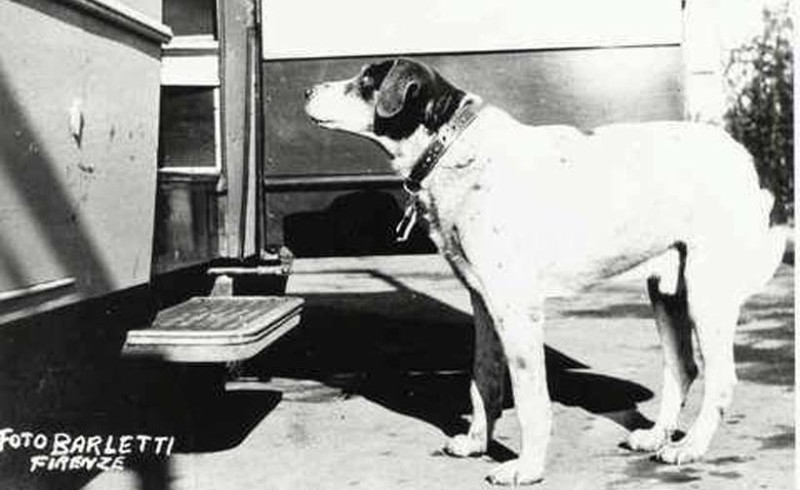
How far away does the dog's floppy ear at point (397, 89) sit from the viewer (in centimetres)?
441

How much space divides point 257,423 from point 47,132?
2.58 metres

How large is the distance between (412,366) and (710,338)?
3.20 meters

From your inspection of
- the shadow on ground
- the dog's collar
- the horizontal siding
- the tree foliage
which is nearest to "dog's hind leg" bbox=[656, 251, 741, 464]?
the dog's collar

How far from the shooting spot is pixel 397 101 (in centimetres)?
443

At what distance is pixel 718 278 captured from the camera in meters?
4.63

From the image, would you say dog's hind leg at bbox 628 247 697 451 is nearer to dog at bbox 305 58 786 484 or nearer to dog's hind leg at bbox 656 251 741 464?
dog at bbox 305 58 786 484

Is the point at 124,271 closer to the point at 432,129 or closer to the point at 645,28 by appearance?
the point at 432,129

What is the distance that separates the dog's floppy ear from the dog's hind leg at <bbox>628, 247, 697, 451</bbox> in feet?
4.78

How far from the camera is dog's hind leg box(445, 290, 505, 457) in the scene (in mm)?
4828

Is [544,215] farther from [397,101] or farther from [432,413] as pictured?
[432,413]

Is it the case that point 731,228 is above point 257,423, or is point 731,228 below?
above

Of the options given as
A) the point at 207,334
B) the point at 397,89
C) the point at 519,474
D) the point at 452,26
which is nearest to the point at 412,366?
the point at 452,26

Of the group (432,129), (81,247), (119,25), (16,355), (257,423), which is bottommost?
(257,423)

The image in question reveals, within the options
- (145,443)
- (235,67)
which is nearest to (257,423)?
(145,443)
